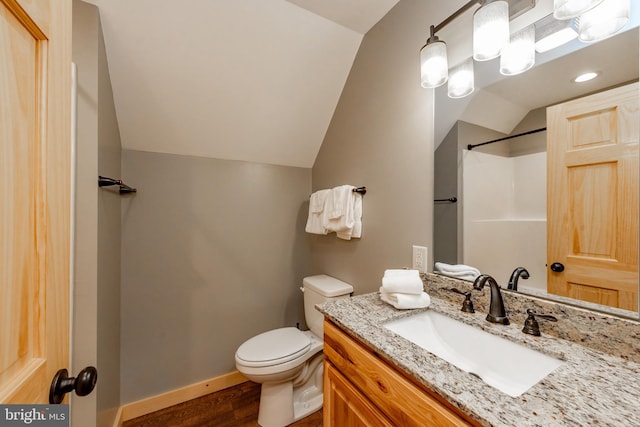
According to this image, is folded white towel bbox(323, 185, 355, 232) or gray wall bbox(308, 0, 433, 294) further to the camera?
folded white towel bbox(323, 185, 355, 232)

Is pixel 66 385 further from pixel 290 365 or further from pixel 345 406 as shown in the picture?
pixel 290 365

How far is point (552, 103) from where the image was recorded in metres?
0.83

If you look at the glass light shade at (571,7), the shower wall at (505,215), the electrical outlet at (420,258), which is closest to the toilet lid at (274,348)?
the electrical outlet at (420,258)

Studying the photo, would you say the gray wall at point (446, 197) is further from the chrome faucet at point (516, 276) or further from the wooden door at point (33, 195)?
the wooden door at point (33, 195)

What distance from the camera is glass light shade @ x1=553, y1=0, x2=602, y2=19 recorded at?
26.3 inches

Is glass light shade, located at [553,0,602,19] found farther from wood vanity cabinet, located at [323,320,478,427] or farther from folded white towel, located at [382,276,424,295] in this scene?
wood vanity cabinet, located at [323,320,478,427]

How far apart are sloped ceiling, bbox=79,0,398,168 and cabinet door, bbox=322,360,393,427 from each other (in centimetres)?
159

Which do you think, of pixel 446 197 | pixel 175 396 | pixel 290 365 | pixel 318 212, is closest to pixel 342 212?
pixel 318 212

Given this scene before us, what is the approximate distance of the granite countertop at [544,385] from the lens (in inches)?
18.8

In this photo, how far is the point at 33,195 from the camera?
425 mm

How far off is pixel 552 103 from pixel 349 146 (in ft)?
3.54

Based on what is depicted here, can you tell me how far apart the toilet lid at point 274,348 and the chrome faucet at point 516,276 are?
1.17m

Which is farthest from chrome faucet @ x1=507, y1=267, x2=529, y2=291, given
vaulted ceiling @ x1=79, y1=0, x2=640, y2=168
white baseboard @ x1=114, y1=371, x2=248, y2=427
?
white baseboard @ x1=114, y1=371, x2=248, y2=427

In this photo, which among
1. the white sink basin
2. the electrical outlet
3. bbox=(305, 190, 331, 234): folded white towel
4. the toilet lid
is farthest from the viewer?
bbox=(305, 190, 331, 234): folded white towel
